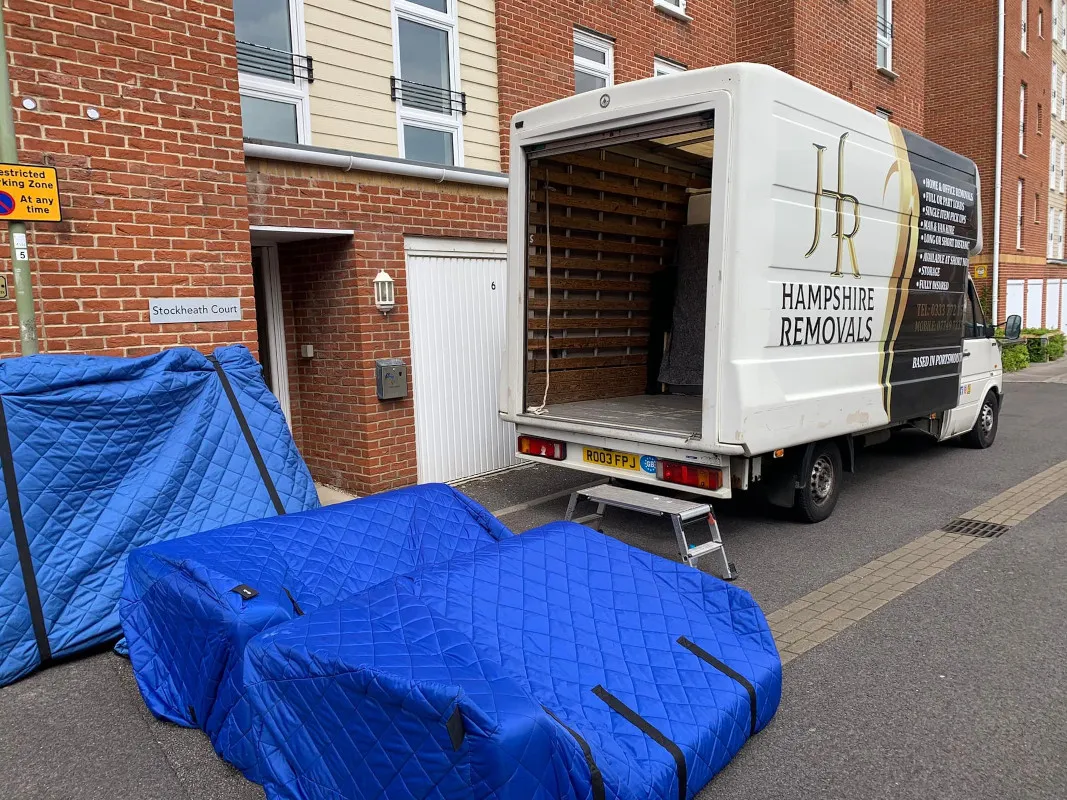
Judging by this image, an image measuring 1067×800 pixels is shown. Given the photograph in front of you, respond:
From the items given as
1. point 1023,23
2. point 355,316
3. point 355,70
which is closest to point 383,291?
point 355,316

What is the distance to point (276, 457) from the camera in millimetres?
5023

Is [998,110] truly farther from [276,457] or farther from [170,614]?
[170,614]

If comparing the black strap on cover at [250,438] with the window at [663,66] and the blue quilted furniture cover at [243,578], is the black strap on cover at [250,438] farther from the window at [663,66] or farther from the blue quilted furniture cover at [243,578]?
the window at [663,66]

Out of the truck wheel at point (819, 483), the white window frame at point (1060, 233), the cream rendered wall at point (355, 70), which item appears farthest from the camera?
the white window frame at point (1060, 233)

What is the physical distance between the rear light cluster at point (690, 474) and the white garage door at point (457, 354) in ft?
8.21

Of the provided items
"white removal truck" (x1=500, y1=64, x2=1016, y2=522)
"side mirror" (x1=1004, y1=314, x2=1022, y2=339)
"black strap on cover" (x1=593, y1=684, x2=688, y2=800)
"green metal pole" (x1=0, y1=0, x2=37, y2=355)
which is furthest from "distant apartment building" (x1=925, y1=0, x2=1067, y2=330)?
"black strap on cover" (x1=593, y1=684, x2=688, y2=800)

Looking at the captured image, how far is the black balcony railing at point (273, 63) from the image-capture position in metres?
6.57

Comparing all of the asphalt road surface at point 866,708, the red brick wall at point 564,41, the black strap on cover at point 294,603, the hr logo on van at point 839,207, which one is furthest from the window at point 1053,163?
the black strap on cover at point 294,603

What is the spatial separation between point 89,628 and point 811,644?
365cm

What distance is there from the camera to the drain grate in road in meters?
5.90

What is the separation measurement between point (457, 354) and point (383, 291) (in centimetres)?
108

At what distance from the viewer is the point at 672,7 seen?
10.9 m

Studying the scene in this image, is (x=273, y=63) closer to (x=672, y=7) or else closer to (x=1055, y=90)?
(x=672, y=7)

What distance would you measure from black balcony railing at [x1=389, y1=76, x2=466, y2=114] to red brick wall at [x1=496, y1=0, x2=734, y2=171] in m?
0.61
